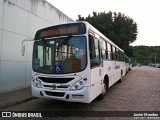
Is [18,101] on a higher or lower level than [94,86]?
lower

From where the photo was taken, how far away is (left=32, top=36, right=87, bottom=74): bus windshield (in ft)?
20.8

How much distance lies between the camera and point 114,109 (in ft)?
23.0

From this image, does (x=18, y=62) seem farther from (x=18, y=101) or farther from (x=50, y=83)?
(x=50, y=83)

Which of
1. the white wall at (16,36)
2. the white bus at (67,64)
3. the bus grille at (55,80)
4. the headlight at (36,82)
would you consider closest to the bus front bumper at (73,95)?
the white bus at (67,64)

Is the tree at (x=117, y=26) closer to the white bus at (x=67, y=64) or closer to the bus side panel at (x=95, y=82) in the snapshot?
the bus side panel at (x=95, y=82)

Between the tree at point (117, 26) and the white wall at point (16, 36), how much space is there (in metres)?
16.3

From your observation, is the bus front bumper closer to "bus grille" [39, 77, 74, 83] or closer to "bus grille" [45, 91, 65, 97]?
"bus grille" [45, 91, 65, 97]

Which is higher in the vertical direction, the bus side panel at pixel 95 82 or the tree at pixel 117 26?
the tree at pixel 117 26

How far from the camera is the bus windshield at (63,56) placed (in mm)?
6336

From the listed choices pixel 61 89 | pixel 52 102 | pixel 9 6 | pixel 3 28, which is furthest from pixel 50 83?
pixel 9 6

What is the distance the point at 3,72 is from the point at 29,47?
2.81 m

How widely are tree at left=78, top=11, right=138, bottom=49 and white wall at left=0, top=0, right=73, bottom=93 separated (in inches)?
642

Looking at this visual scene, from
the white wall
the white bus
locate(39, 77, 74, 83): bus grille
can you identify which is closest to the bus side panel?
the white bus

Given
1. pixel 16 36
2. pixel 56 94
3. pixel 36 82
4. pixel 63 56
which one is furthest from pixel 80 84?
pixel 16 36
